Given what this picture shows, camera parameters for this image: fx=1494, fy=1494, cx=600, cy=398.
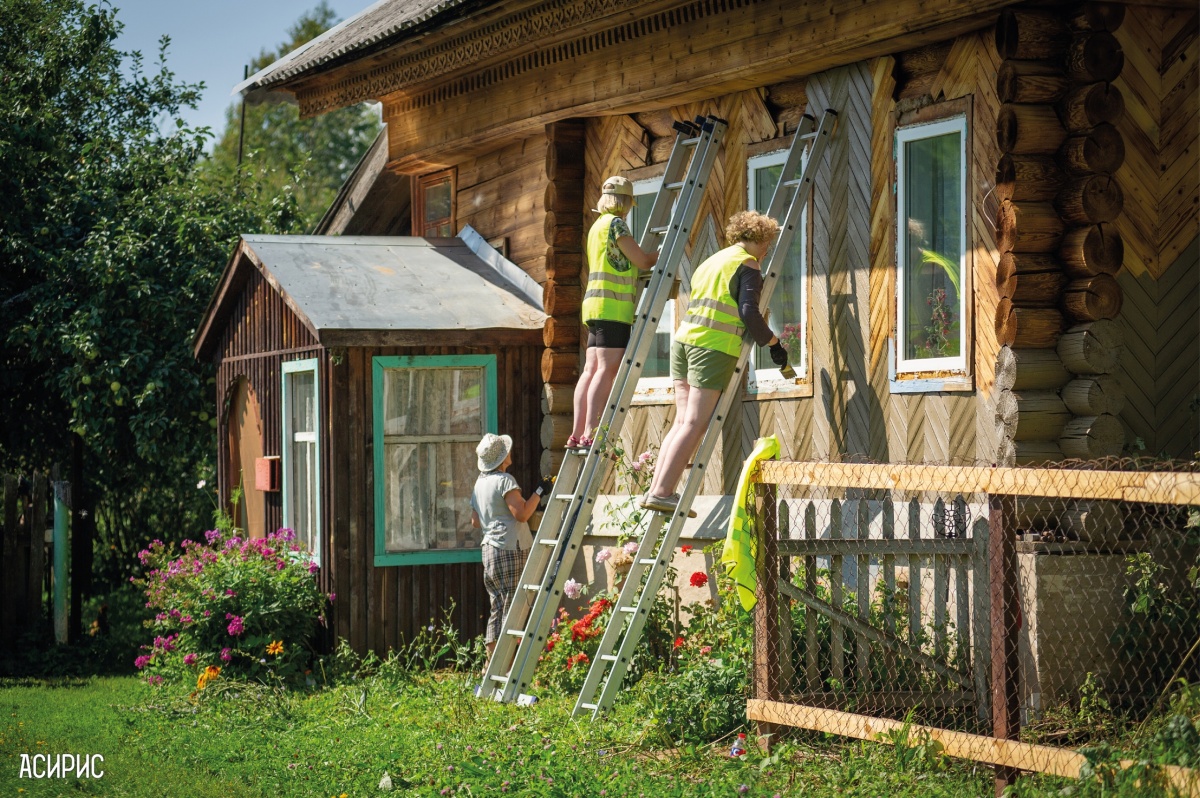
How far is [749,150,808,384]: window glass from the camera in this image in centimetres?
964

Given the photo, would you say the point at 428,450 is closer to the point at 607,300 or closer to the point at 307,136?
the point at 607,300

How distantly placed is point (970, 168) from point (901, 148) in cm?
61

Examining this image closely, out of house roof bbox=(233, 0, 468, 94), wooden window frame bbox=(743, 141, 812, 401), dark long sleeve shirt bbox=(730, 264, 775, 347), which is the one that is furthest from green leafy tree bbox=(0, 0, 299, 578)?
dark long sleeve shirt bbox=(730, 264, 775, 347)

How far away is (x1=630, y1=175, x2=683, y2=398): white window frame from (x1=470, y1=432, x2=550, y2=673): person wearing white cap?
1151 mm

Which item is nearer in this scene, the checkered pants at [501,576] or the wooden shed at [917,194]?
the wooden shed at [917,194]

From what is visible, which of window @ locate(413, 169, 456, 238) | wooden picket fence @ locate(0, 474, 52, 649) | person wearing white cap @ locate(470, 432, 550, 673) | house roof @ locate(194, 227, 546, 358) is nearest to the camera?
person wearing white cap @ locate(470, 432, 550, 673)

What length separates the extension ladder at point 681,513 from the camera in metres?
8.36

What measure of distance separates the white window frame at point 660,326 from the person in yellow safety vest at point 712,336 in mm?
1881

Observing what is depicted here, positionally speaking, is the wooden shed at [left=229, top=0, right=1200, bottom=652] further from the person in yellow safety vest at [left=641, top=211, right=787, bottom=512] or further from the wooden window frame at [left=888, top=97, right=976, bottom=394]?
the person in yellow safety vest at [left=641, top=211, right=787, bottom=512]

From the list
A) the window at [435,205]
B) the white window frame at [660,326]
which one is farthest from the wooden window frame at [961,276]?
the window at [435,205]

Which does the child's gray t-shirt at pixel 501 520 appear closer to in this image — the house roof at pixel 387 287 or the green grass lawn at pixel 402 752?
the green grass lawn at pixel 402 752

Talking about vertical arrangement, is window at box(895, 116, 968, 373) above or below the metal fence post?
above

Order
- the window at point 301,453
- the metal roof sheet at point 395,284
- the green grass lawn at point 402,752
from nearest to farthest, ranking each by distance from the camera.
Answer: the green grass lawn at point 402,752, the metal roof sheet at point 395,284, the window at point 301,453

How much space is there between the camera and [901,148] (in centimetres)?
884
